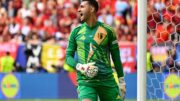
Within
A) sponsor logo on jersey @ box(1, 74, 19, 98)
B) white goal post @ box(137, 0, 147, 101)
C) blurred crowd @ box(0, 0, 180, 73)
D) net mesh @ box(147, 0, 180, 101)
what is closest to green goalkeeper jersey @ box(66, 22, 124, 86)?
white goal post @ box(137, 0, 147, 101)

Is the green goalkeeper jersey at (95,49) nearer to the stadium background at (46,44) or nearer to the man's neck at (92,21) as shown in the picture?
the man's neck at (92,21)

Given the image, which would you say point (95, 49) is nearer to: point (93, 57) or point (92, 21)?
point (93, 57)

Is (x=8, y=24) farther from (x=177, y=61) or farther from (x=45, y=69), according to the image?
(x=177, y=61)

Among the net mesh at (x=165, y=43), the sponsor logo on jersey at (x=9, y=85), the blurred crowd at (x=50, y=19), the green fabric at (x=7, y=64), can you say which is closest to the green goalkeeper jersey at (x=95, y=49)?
the net mesh at (x=165, y=43)

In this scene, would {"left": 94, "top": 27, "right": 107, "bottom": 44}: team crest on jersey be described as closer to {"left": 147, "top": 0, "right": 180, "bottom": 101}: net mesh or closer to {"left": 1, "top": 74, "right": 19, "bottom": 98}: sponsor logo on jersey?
{"left": 147, "top": 0, "right": 180, "bottom": 101}: net mesh

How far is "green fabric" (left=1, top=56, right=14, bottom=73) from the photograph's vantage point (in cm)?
1770

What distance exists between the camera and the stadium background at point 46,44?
16656 millimetres

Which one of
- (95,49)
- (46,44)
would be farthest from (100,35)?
(46,44)

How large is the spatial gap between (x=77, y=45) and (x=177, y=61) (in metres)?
3.27

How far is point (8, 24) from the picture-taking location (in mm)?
19656

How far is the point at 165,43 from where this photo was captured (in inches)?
416

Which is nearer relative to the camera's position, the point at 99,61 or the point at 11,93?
the point at 99,61

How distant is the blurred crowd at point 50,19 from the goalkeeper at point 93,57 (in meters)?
10.1

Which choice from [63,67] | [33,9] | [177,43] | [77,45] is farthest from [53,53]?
[77,45]
